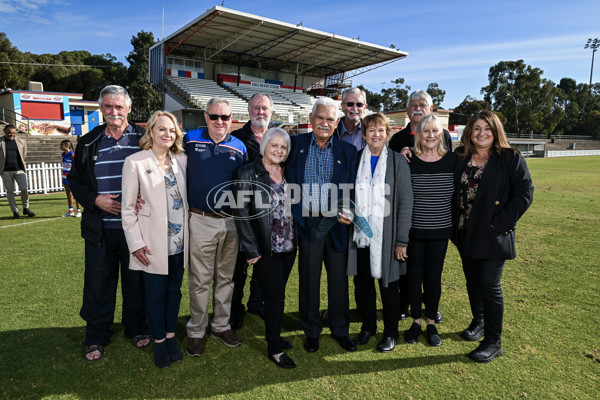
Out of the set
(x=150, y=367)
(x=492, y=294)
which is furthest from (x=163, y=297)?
(x=492, y=294)

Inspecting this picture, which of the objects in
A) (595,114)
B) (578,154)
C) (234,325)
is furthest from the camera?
(595,114)

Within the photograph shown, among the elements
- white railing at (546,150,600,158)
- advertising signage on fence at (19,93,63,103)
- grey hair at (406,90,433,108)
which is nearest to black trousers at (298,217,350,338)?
grey hair at (406,90,433,108)

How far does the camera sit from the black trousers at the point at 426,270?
3.12 meters

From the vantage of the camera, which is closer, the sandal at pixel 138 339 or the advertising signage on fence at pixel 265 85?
the sandal at pixel 138 339

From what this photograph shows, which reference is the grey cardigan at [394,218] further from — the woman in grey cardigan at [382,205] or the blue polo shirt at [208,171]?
the blue polo shirt at [208,171]

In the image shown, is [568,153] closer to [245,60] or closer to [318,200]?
[245,60]

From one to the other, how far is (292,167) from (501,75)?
7321 cm

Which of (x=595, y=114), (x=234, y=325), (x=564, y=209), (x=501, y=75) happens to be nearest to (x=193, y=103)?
(x=564, y=209)

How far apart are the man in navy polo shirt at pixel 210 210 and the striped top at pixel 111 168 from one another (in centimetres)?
51

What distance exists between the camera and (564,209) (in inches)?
360

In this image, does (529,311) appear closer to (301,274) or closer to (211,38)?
(301,274)

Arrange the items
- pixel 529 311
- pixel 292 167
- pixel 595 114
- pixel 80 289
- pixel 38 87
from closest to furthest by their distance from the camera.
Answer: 1. pixel 292 167
2. pixel 529 311
3. pixel 80 289
4. pixel 38 87
5. pixel 595 114

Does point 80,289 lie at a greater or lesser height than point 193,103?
lesser

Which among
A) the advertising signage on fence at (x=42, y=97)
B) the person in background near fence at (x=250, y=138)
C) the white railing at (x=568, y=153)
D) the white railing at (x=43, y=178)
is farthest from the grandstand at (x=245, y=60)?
the person in background near fence at (x=250, y=138)
